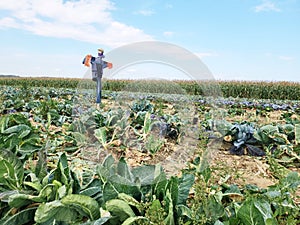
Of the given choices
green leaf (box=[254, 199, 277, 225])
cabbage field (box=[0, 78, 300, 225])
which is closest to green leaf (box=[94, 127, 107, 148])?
cabbage field (box=[0, 78, 300, 225])

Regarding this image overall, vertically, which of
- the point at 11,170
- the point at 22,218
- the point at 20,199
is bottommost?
the point at 22,218

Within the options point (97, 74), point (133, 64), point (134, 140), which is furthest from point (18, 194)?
point (134, 140)

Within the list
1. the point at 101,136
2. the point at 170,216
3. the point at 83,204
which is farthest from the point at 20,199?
the point at 101,136

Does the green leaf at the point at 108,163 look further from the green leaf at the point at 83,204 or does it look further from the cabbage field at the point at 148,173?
the green leaf at the point at 83,204

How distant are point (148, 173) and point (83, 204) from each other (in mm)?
417

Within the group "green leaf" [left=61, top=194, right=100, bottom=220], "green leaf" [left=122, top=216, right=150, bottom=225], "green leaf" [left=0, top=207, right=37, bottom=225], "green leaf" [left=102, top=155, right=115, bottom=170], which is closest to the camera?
"green leaf" [left=122, top=216, right=150, bottom=225]

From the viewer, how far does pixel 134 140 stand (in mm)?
3605

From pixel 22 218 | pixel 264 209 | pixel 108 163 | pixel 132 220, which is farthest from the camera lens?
pixel 108 163

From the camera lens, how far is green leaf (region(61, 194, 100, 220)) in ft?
5.41

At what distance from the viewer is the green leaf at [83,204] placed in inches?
65.0

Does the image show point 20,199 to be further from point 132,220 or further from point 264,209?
point 264,209

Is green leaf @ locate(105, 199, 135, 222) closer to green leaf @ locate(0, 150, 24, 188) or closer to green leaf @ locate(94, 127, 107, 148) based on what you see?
green leaf @ locate(0, 150, 24, 188)

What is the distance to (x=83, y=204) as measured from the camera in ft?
5.53

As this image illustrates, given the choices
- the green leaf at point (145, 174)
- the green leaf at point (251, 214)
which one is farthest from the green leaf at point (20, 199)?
the green leaf at point (251, 214)
